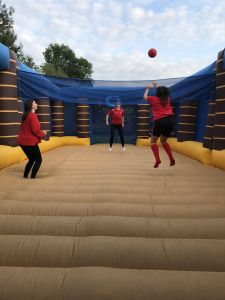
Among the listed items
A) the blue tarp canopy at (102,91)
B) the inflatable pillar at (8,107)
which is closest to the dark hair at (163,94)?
the blue tarp canopy at (102,91)

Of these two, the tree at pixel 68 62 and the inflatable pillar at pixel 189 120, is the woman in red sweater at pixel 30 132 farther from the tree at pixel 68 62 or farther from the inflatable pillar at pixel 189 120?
the tree at pixel 68 62

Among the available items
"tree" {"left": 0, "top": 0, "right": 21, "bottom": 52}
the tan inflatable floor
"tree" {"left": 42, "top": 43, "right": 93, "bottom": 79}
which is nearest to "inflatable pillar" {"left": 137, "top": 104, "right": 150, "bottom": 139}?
the tan inflatable floor

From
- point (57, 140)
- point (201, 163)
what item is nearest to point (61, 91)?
point (57, 140)

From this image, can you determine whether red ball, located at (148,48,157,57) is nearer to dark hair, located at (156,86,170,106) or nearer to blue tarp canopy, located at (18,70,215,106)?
blue tarp canopy, located at (18,70,215,106)

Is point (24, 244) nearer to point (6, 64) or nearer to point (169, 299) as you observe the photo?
point (169, 299)

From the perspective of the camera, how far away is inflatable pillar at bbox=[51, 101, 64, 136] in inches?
384

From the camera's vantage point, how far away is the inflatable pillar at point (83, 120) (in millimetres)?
10078

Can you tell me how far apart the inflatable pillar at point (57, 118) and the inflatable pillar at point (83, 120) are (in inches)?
23.1

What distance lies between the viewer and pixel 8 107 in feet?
17.6

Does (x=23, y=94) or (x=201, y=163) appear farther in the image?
(x=23, y=94)

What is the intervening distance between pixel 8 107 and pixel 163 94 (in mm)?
2979

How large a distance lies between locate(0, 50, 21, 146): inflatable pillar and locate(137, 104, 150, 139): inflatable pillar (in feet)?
17.6

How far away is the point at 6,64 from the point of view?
5.16 meters

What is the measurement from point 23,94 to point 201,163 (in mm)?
3897
